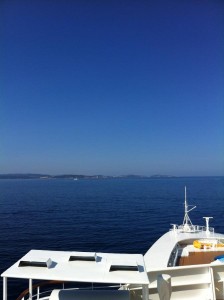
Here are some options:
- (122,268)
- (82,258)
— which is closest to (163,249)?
(82,258)

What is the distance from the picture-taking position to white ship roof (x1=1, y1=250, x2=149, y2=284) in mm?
6805

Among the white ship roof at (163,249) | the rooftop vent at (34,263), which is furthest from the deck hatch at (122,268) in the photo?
the white ship roof at (163,249)

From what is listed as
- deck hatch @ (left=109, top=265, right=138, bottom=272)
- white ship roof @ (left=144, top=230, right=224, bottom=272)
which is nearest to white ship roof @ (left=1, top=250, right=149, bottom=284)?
deck hatch @ (left=109, top=265, right=138, bottom=272)

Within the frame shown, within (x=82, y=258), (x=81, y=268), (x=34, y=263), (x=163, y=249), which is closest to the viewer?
(x=81, y=268)

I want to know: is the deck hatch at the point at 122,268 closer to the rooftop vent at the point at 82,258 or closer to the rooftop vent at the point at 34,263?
the rooftop vent at the point at 82,258

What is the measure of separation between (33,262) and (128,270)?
2541 millimetres

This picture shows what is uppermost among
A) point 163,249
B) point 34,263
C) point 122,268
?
point 34,263

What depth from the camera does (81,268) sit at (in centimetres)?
746

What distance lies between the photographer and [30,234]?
4200 centimetres

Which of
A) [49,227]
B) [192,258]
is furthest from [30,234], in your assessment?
[192,258]

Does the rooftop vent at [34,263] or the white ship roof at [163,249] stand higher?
the rooftop vent at [34,263]

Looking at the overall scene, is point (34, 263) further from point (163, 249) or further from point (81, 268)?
point (163, 249)

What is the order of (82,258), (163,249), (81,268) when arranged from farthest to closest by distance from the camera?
(163,249) < (82,258) < (81,268)

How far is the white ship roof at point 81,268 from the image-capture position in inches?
268
